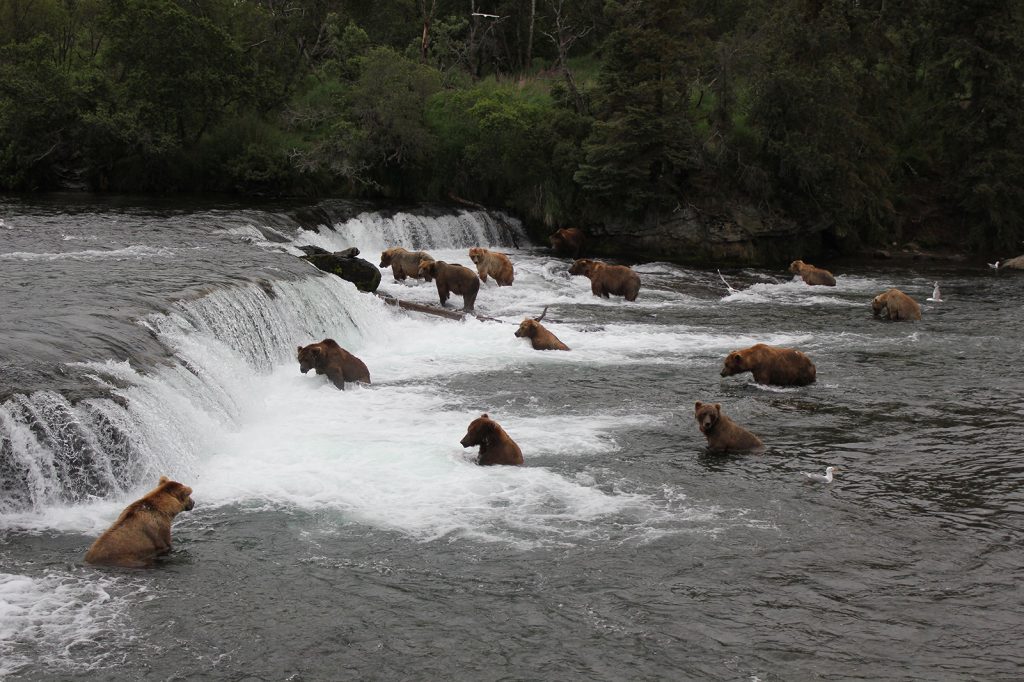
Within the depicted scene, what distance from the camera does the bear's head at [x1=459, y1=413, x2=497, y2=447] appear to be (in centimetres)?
1064

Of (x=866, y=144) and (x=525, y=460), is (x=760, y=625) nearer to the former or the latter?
(x=525, y=460)

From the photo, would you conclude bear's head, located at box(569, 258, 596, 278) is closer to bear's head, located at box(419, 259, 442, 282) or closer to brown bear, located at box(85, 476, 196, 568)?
bear's head, located at box(419, 259, 442, 282)

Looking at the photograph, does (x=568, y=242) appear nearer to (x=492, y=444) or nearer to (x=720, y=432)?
(x=720, y=432)

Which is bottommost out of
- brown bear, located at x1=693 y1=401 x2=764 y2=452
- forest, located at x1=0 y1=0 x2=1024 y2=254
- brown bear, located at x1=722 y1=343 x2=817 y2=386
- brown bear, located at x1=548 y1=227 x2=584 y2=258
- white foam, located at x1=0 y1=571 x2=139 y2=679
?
white foam, located at x1=0 y1=571 x2=139 y2=679

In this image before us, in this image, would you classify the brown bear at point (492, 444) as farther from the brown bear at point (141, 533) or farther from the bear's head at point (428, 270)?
the bear's head at point (428, 270)

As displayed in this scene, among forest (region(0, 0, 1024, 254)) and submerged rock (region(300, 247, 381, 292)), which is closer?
submerged rock (region(300, 247, 381, 292))

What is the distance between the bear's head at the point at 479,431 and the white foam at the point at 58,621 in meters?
4.05

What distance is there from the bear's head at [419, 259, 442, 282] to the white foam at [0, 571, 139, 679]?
14.2 metres

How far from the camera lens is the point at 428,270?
21.9 m

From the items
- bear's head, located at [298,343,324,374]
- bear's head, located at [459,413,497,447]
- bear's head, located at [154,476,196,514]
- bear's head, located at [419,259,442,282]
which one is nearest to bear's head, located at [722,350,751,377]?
bear's head, located at [459,413,497,447]

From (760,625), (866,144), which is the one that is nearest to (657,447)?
(760,625)

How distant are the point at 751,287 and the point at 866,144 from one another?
27.4 ft

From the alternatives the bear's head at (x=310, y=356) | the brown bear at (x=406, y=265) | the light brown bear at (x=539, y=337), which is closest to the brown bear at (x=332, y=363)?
the bear's head at (x=310, y=356)

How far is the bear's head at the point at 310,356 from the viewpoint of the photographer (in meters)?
14.1
